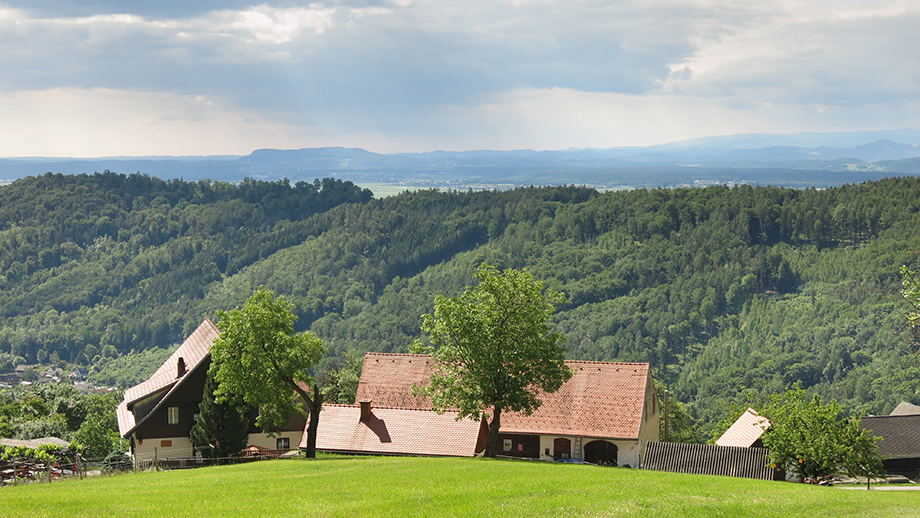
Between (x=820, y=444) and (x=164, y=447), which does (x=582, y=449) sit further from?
(x=164, y=447)

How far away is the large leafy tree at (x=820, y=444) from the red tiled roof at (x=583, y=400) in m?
9.60

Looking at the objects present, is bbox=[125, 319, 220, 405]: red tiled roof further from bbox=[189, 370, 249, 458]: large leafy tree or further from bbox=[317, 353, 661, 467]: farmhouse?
bbox=[317, 353, 661, 467]: farmhouse

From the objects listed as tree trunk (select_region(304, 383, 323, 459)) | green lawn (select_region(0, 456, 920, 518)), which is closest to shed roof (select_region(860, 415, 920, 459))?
green lawn (select_region(0, 456, 920, 518))

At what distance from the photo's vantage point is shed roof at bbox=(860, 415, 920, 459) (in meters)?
47.6

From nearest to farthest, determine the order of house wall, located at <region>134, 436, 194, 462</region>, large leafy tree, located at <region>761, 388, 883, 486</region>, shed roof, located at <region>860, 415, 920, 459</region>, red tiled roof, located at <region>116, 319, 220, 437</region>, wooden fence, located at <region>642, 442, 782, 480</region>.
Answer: large leafy tree, located at <region>761, 388, 883, 486</region> → wooden fence, located at <region>642, 442, 782, 480</region> → house wall, located at <region>134, 436, 194, 462</region> → red tiled roof, located at <region>116, 319, 220, 437</region> → shed roof, located at <region>860, 415, 920, 459</region>

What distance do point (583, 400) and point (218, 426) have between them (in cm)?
1802

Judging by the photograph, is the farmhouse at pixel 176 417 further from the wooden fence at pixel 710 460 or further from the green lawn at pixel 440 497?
the wooden fence at pixel 710 460

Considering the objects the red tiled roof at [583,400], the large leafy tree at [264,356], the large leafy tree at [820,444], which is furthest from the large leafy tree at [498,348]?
the large leafy tree at [820,444]

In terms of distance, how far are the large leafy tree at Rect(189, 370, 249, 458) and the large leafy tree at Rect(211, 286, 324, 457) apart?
1.96 meters

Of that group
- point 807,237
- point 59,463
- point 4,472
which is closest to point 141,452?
point 59,463

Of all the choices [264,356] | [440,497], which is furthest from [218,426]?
[440,497]

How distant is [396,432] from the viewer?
134 ft

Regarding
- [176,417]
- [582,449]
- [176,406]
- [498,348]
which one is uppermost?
[498,348]

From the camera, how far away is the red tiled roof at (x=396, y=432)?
3931 cm
